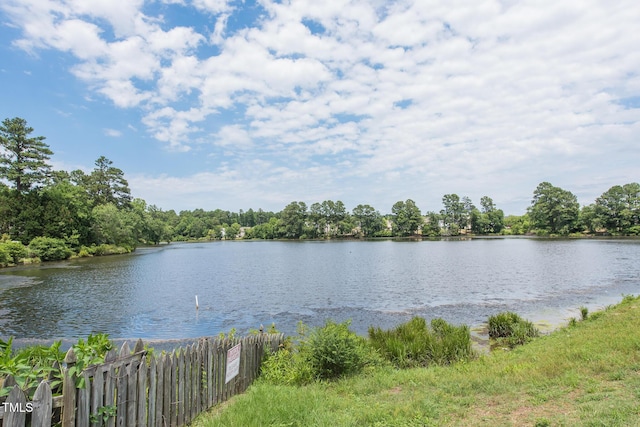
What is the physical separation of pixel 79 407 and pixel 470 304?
22005mm

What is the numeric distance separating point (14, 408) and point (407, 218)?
13571 cm

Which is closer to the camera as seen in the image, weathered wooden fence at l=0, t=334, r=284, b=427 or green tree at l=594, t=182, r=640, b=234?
weathered wooden fence at l=0, t=334, r=284, b=427

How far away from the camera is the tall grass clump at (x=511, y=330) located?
12.7 meters

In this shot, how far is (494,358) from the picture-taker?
955 centimetres

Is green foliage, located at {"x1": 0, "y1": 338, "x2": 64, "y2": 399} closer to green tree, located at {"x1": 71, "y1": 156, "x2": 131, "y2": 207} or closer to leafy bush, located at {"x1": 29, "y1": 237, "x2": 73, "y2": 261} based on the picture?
leafy bush, located at {"x1": 29, "y1": 237, "x2": 73, "y2": 261}

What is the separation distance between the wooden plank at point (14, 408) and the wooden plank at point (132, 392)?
1293 millimetres

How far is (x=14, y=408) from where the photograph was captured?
320 cm

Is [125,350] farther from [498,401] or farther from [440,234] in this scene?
[440,234]

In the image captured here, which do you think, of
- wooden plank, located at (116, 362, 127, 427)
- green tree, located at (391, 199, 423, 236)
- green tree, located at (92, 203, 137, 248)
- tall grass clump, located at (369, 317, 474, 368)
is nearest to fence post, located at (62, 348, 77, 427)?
wooden plank, located at (116, 362, 127, 427)

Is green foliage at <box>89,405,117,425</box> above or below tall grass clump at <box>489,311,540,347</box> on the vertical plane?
above

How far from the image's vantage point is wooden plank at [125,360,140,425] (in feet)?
14.9

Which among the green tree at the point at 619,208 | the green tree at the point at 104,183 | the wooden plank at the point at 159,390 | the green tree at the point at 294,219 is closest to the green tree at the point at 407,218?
the green tree at the point at 294,219

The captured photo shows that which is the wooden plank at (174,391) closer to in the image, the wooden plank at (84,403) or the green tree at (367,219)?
the wooden plank at (84,403)

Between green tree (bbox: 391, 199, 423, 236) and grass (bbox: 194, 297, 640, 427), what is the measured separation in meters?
128
